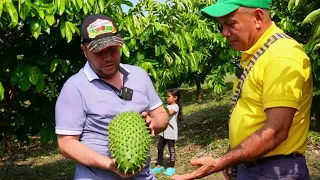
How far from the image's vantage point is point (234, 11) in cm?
185

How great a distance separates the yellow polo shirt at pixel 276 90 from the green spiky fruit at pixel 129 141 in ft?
1.34

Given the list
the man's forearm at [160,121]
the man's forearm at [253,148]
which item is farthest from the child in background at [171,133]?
the man's forearm at [253,148]

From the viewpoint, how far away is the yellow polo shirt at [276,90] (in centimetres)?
169

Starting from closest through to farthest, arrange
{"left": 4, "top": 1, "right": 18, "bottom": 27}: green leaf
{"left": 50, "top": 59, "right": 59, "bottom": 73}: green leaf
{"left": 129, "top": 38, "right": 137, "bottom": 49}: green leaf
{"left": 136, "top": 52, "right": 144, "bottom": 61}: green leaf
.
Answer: {"left": 4, "top": 1, "right": 18, "bottom": 27}: green leaf
{"left": 50, "top": 59, "right": 59, "bottom": 73}: green leaf
{"left": 129, "top": 38, "right": 137, "bottom": 49}: green leaf
{"left": 136, "top": 52, "right": 144, "bottom": 61}: green leaf

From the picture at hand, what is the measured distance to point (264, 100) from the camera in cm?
174

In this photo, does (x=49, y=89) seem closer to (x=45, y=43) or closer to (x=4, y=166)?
(x=45, y=43)

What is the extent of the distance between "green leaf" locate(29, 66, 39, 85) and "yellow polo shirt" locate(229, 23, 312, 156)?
1708mm

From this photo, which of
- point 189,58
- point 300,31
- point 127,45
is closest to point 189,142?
point 300,31

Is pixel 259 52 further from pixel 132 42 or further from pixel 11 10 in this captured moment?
pixel 132 42

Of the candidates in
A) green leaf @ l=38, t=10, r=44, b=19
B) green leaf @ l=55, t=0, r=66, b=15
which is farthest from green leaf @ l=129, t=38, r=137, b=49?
green leaf @ l=38, t=10, r=44, b=19

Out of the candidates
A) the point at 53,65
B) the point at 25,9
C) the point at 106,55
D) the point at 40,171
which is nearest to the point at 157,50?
the point at 53,65

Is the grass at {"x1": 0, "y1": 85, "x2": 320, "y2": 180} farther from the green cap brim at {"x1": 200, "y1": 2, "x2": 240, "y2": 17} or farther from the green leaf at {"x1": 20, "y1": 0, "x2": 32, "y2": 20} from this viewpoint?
the green cap brim at {"x1": 200, "y1": 2, "x2": 240, "y2": 17}

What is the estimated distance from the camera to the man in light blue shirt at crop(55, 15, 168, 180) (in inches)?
75.8

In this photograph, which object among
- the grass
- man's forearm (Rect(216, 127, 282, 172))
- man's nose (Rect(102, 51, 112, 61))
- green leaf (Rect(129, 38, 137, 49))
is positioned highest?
man's nose (Rect(102, 51, 112, 61))
